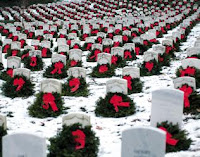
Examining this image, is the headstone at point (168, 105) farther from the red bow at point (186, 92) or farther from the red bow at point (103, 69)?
the red bow at point (103, 69)

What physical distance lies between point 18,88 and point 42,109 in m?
1.45

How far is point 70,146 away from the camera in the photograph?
5176 mm

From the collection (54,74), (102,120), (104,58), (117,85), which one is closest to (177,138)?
(102,120)

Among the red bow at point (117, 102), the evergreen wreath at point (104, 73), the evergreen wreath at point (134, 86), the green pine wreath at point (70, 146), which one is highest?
the evergreen wreath at point (104, 73)

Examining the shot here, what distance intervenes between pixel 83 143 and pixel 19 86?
358cm

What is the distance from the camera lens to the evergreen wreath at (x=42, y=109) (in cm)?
702

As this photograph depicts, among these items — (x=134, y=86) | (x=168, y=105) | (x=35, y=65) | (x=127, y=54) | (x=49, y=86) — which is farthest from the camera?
(x=127, y=54)

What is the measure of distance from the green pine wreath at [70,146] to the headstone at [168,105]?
3.99 ft

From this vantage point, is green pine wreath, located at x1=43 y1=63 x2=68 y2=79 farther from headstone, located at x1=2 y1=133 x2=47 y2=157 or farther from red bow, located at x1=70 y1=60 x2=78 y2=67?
headstone, located at x1=2 y1=133 x2=47 y2=157

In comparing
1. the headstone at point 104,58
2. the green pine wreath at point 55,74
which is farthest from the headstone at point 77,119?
the headstone at point 104,58

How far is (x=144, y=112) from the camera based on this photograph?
23.1 feet

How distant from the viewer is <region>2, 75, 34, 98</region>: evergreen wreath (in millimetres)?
8242

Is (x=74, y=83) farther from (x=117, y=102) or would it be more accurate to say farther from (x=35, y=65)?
(x=35, y=65)

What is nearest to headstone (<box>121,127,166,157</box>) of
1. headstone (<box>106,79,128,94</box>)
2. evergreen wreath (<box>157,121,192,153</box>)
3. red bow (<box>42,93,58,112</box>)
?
evergreen wreath (<box>157,121,192,153</box>)
